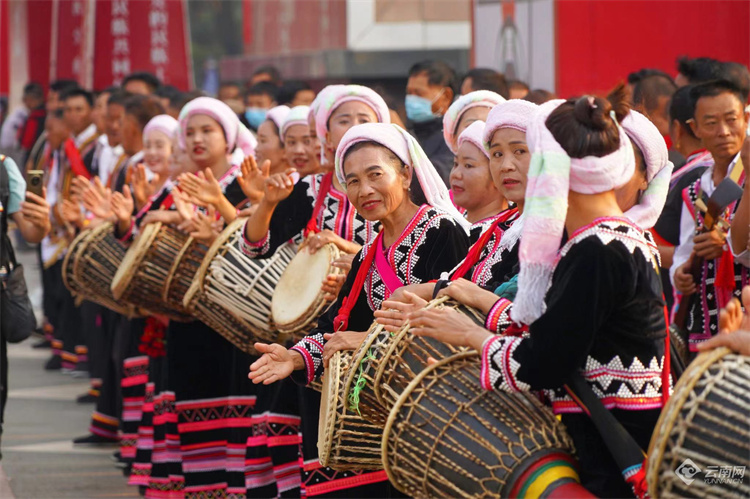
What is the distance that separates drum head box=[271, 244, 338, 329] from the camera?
4902 millimetres

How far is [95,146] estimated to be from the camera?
34.0 ft

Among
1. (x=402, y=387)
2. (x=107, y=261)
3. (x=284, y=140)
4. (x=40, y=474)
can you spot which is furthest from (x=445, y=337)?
(x=40, y=474)

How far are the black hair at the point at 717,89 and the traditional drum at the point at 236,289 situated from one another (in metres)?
1.95

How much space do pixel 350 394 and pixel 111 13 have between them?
36.8 feet

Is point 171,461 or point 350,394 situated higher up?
point 350,394

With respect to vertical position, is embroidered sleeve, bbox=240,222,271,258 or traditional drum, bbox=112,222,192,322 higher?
embroidered sleeve, bbox=240,222,271,258

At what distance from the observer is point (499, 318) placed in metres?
3.27

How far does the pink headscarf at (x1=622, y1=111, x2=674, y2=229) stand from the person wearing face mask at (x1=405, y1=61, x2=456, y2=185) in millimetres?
3580

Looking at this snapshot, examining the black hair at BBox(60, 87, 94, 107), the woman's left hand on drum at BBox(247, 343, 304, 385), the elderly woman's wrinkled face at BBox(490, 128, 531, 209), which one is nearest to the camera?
the elderly woman's wrinkled face at BBox(490, 128, 531, 209)

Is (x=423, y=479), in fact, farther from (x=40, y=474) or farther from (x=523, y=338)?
(x=40, y=474)

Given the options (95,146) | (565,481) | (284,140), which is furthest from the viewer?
(95,146)

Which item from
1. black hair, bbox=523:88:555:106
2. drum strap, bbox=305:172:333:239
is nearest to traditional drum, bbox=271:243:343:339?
drum strap, bbox=305:172:333:239

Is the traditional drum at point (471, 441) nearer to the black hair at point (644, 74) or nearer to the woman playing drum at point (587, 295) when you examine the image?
the woman playing drum at point (587, 295)

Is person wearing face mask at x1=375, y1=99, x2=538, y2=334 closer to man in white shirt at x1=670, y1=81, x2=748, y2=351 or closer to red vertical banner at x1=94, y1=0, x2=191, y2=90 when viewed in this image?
man in white shirt at x1=670, y1=81, x2=748, y2=351
